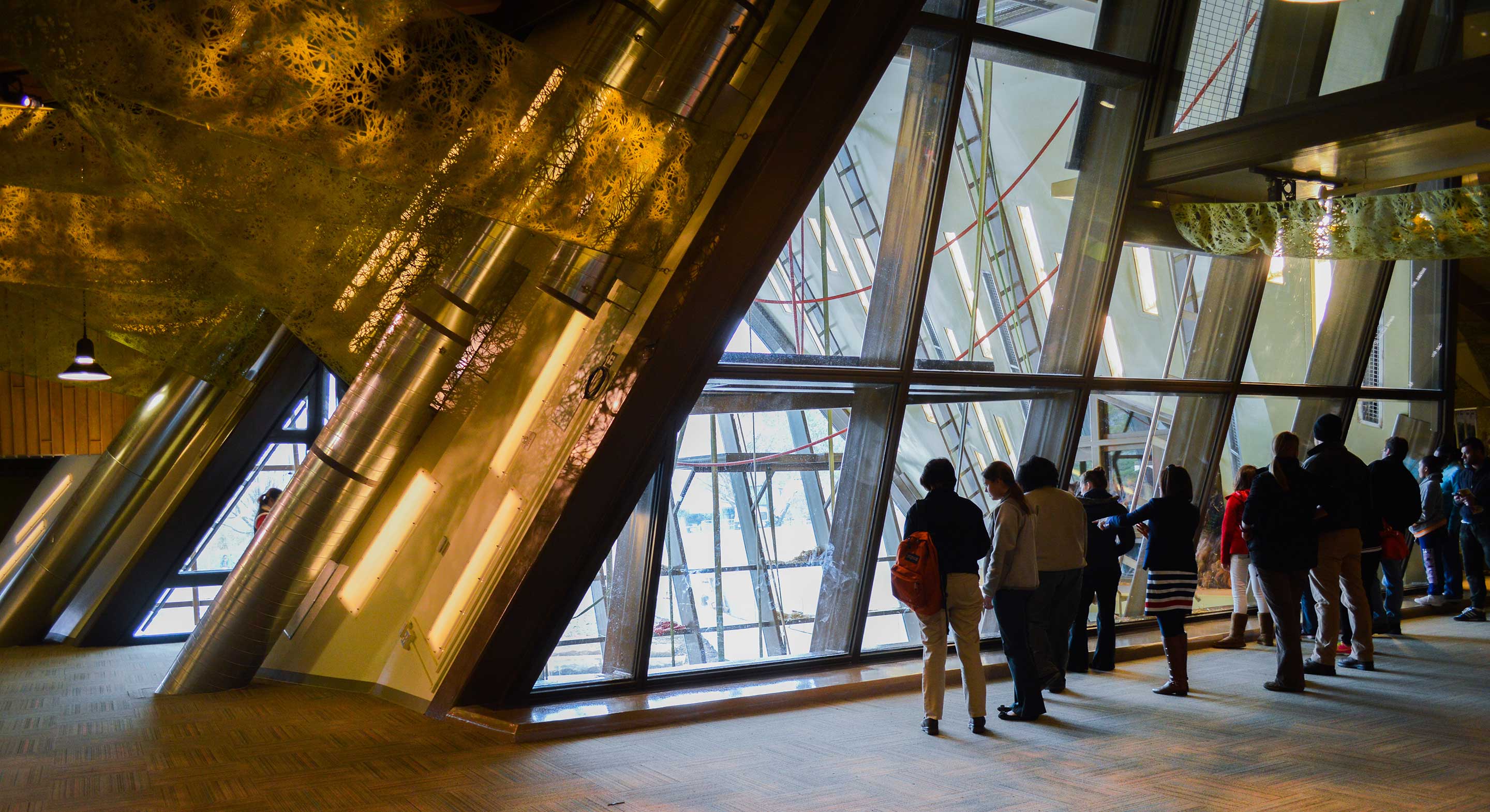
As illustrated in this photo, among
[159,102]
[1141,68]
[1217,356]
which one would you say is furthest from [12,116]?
[1217,356]

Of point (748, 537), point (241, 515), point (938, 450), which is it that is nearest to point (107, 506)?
point (241, 515)

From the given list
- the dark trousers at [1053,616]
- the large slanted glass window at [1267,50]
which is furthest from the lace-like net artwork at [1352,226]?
the dark trousers at [1053,616]

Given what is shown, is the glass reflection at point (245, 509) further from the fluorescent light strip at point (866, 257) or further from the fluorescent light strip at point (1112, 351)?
the fluorescent light strip at point (1112, 351)

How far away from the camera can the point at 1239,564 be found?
7.12 m

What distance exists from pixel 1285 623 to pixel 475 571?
444cm

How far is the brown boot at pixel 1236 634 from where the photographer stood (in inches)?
279

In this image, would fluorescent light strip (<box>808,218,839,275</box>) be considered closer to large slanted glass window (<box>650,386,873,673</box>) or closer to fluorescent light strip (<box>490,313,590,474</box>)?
large slanted glass window (<box>650,386,873,673</box>)

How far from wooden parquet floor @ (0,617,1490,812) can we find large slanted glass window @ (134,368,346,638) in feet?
9.66

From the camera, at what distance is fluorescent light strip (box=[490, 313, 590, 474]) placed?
5371 millimetres

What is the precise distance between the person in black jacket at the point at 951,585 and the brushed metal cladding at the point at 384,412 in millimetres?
1954

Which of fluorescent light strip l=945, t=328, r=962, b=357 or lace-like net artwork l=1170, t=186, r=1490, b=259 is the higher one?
lace-like net artwork l=1170, t=186, r=1490, b=259

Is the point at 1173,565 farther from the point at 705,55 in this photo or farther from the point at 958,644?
the point at 705,55

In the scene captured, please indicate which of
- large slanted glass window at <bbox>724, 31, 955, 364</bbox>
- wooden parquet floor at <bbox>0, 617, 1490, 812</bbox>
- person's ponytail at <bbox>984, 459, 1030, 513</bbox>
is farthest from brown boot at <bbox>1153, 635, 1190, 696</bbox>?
large slanted glass window at <bbox>724, 31, 955, 364</bbox>

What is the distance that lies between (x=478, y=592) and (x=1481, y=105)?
18.6 ft
